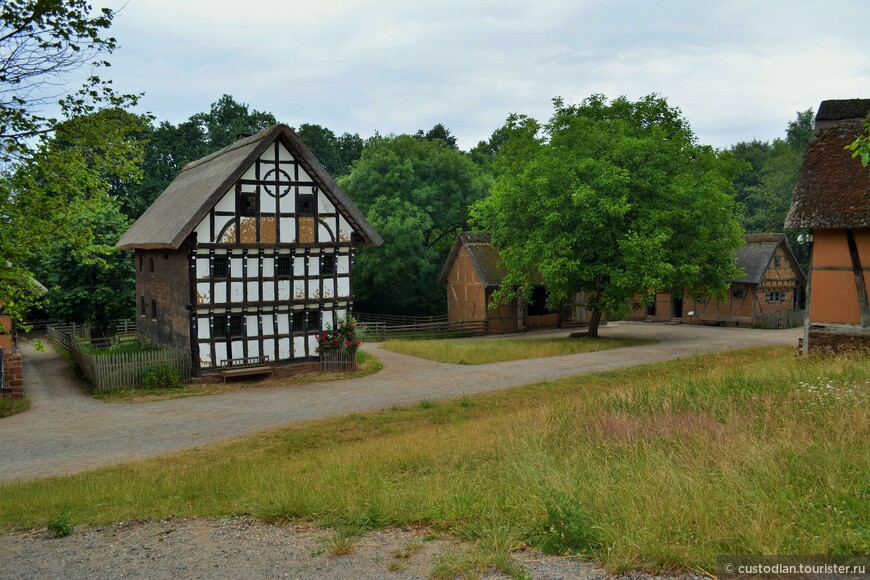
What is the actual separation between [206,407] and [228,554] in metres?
13.3

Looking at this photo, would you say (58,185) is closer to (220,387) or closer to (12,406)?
(12,406)

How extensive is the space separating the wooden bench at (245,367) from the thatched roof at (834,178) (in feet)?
58.4

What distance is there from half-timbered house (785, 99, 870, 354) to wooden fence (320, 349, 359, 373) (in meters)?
15.4

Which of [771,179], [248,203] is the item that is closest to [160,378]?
[248,203]

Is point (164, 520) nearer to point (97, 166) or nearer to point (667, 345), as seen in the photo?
point (97, 166)

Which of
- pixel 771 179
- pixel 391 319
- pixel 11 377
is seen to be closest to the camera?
pixel 11 377

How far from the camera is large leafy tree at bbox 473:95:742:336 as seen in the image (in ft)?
94.8

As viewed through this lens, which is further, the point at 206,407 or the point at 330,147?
the point at 330,147

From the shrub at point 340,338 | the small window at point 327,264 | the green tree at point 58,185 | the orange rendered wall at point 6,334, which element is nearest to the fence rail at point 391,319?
the shrub at point 340,338

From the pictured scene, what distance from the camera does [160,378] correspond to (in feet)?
72.6

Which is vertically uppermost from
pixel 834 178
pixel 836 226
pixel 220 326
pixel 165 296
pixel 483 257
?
pixel 834 178

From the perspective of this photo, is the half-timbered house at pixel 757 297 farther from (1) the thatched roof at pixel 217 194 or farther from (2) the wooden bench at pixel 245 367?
(2) the wooden bench at pixel 245 367

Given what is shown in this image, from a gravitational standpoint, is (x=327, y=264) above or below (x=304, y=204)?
below

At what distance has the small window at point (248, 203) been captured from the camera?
23.4 metres
